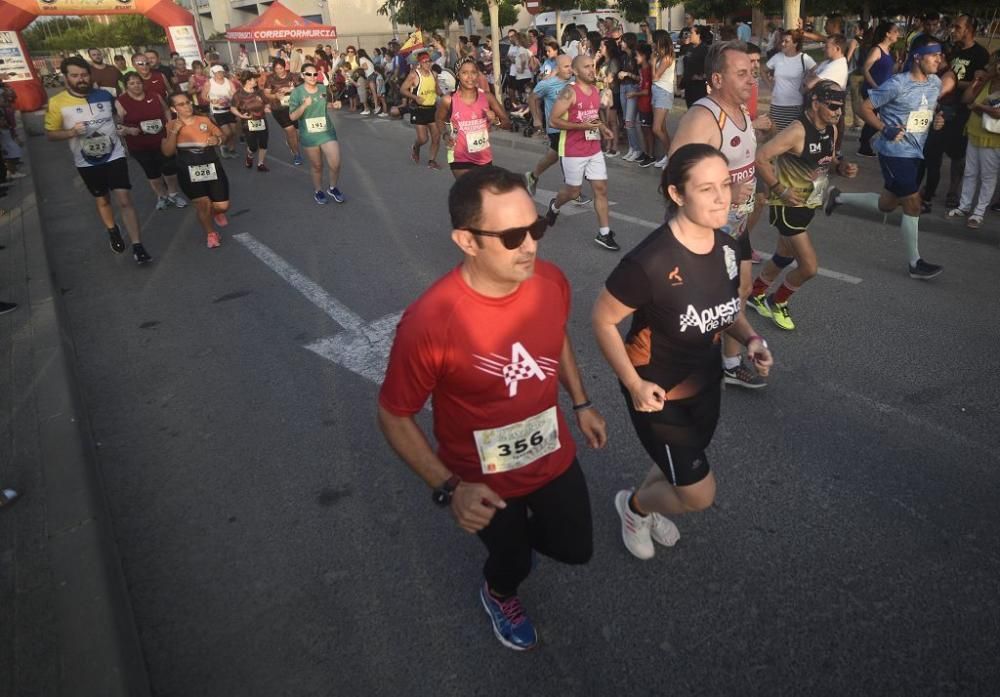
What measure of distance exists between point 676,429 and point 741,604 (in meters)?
0.80

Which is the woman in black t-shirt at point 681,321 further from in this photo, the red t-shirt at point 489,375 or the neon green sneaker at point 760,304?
the neon green sneaker at point 760,304

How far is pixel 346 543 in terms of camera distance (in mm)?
3057

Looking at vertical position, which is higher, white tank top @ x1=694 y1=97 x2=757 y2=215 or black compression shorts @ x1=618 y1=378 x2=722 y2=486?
white tank top @ x1=694 y1=97 x2=757 y2=215

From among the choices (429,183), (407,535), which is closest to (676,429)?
(407,535)

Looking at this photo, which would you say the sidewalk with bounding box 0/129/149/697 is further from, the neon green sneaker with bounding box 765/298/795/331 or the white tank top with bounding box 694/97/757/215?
the neon green sneaker with bounding box 765/298/795/331

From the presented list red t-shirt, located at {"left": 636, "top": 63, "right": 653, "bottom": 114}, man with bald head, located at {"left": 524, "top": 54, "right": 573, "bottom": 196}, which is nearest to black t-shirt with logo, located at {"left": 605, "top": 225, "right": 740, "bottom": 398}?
man with bald head, located at {"left": 524, "top": 54, "right": 573, "bottom": 196}

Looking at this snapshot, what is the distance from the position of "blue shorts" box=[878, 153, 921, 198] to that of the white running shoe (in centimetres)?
414

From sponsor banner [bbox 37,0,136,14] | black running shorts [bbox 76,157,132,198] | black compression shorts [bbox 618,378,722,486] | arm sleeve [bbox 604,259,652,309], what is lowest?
black compression shorts [bbox 618,378,722,486]

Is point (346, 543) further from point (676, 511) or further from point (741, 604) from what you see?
point (741, 604)

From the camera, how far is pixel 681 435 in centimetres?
242

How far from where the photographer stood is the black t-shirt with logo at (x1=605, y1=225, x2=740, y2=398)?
230 centimetres

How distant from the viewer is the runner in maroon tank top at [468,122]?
23.8 ft

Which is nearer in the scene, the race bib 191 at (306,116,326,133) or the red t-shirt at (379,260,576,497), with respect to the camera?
the red t-shirt at (379,260,576,497)

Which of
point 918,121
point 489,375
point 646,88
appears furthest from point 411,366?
point 646,88
